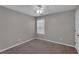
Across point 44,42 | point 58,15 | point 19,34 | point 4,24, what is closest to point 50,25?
point 58,15

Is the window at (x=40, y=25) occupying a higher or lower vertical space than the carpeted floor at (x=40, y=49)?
higher

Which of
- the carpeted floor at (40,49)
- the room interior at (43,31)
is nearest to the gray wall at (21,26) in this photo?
the room interior at (43,31)

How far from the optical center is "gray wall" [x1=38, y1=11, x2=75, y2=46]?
1.08m

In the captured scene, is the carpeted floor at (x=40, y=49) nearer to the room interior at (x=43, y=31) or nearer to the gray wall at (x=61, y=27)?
the room interior at (x=43, y=31)

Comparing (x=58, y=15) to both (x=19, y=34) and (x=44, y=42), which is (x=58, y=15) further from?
(x=19, y=34)

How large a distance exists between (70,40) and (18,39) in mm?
902

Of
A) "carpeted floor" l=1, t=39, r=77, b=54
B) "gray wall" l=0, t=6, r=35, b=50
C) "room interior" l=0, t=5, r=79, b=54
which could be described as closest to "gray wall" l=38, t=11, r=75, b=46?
"room interior" l=0, t=5, r=79, b=54

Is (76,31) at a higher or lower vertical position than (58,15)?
lower

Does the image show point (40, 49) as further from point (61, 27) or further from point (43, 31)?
point (61, 27)

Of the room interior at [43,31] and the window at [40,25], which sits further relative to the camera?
the window at [40,25]

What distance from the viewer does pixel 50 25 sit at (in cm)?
126

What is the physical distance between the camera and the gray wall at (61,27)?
108 centimetres

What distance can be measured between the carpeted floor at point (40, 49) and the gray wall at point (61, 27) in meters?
0.11
